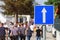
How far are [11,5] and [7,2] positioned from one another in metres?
1.05

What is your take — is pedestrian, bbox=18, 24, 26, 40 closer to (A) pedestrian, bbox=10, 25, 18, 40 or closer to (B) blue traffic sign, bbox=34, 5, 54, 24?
(A) pedestrian, bbox=10, 25, 18, 40

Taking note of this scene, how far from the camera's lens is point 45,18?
818cm

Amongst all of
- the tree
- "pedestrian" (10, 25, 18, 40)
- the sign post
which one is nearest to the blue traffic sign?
the sign post

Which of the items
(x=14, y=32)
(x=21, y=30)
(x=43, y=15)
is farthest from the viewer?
(x=21, y=30)

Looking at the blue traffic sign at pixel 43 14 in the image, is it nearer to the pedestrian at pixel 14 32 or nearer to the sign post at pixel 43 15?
the sign post at pixel 43 15

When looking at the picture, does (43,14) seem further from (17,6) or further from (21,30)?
(17,6)

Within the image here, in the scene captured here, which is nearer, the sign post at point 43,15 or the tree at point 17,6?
the sign post at point 43,15

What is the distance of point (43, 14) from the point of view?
820 cm

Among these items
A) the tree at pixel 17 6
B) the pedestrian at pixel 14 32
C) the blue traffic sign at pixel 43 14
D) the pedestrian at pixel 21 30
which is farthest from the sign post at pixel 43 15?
the tree at pixel 17 6

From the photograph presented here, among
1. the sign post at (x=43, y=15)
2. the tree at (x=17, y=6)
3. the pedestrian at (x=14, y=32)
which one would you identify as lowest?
the tree at (x=17, y=6)

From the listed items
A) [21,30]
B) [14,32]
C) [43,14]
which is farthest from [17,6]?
[43,14]

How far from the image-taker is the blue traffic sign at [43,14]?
8180mm

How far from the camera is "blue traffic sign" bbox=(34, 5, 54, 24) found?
26.8ft

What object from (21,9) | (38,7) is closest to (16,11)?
(21,9)
